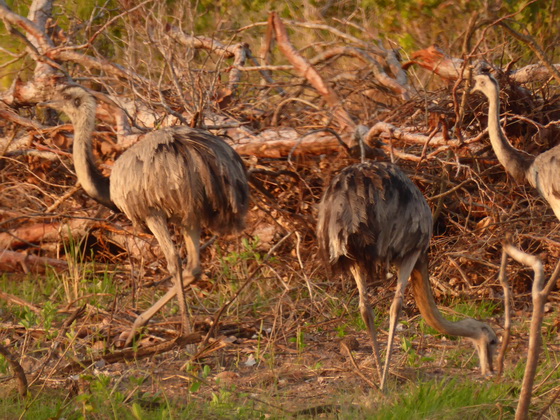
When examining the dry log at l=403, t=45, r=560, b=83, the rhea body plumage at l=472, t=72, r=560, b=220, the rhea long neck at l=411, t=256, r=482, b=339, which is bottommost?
the rhea long neck at l=411, t=256, r=482, b=339

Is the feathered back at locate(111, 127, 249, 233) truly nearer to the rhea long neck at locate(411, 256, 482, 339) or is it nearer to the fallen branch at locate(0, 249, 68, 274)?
the rhea long neck at locate(411, 256, 482, 339)

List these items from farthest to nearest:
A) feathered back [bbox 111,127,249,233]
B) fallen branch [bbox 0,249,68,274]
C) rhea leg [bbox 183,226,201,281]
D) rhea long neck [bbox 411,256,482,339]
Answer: fallen branch [bbox 0,249,68,274], rhea leg [bbox 183,226,201,281], feathered back [bbox 111,127,249,233], rhea long neck [bbox 411,256,482,339]

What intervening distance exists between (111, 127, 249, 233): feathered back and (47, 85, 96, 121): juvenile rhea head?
85cm

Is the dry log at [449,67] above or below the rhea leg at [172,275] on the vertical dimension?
above

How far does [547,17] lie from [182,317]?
6554mm

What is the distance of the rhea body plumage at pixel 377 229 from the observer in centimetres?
451

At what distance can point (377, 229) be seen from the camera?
4.55m

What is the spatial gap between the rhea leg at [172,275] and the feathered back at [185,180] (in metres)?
0.08

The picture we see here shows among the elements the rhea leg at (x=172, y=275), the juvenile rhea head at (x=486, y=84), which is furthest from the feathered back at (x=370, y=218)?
the juvenile rhea head at (x=486, y=84)

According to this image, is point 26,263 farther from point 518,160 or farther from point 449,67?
point 518,160

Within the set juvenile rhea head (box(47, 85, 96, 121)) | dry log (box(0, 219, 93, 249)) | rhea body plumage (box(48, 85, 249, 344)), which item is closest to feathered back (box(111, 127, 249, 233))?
rhea body plumage (box(48, 85, 249, 344))

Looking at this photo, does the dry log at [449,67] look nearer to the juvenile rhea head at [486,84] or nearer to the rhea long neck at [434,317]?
the juvenile rhea head at [486,84]

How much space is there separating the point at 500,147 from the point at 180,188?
2196mm

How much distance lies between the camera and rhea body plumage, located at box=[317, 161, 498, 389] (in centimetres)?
451
